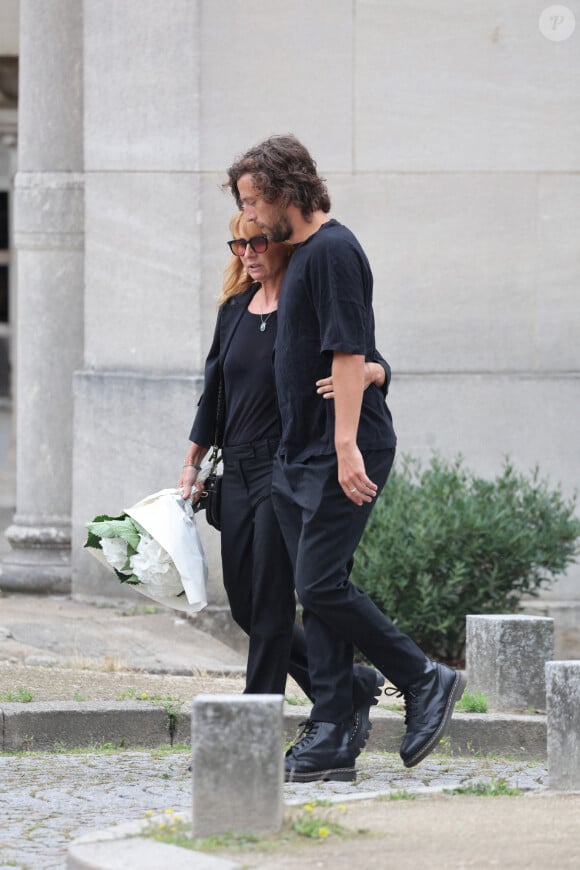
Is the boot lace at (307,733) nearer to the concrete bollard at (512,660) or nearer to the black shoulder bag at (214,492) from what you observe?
the black shoulder bag at (214,492)

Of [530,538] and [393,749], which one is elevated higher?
[530,538]

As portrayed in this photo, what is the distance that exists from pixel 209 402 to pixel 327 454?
62cm

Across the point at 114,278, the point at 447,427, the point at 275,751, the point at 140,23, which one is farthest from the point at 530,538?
the point at 275,751

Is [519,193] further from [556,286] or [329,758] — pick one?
[329,758]

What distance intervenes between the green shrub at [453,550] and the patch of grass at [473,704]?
1223 mm

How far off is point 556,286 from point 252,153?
14.1 ft

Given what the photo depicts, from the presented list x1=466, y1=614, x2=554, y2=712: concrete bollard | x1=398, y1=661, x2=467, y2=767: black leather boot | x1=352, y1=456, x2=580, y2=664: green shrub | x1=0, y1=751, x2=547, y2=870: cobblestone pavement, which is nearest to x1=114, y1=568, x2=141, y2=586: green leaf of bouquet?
x1=0, y1=751, x2=547, y2=870: cobblestone pavement

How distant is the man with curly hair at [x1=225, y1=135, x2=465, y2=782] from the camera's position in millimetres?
4824

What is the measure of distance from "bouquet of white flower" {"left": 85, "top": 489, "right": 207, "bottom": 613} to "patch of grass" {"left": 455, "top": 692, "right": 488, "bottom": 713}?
155 centimetres

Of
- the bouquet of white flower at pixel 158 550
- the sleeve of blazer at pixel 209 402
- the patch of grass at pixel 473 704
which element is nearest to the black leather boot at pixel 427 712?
the bouquet of white flower at pixel 158 550

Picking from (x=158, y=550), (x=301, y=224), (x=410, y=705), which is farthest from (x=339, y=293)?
(x=410, y=705)

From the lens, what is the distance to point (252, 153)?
5.00m

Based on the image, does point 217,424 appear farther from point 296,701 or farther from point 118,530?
point 296,701

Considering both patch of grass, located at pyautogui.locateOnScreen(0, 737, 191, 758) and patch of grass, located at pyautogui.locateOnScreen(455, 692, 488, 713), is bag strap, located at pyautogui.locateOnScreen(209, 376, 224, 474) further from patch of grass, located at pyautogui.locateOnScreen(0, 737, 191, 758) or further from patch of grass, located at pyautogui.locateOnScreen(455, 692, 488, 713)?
patch of grass, located at pyautogui.locateOnScreen(455, 692, 488, 713)
